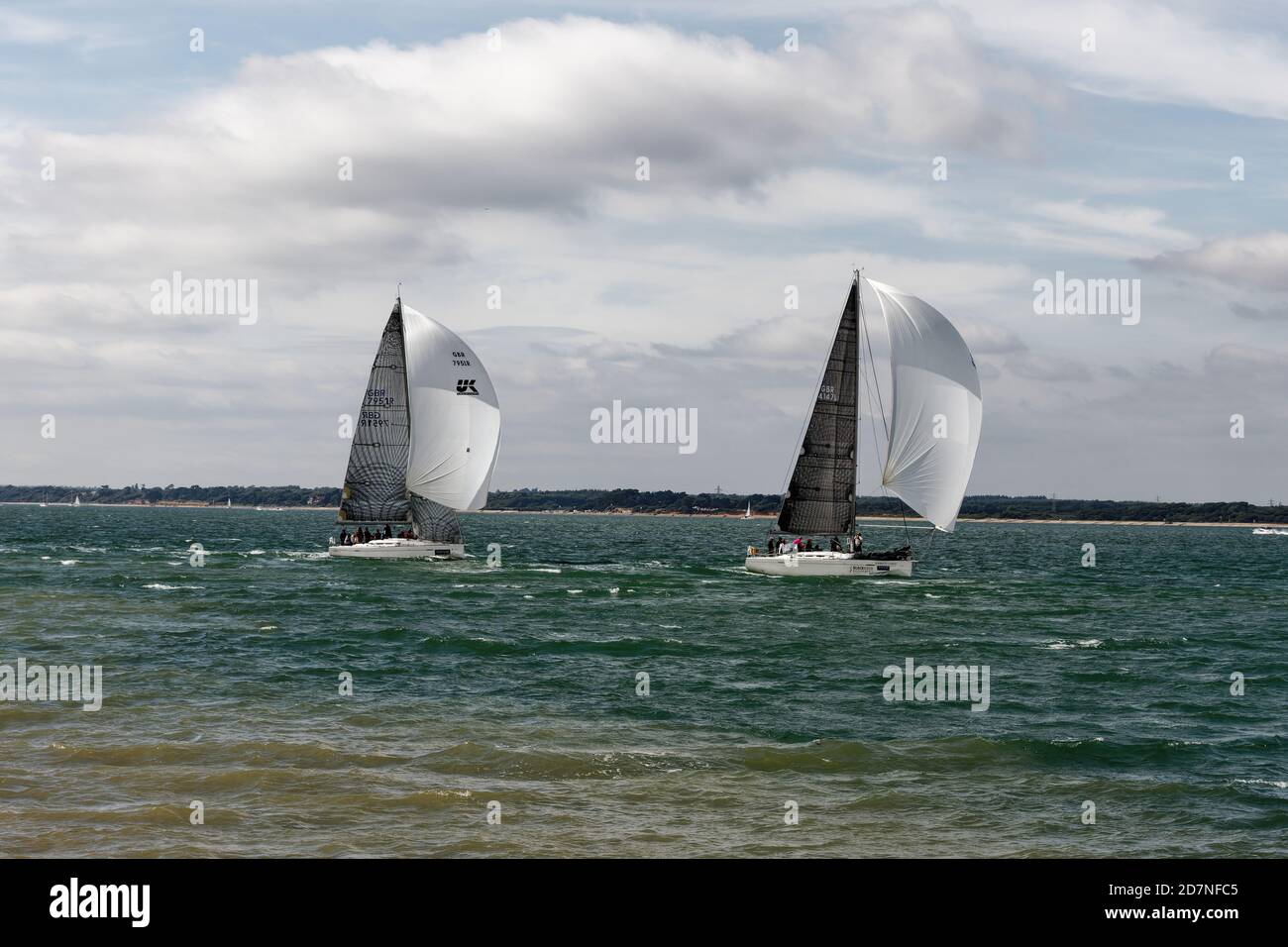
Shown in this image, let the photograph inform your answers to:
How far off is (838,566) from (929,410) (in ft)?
26.7

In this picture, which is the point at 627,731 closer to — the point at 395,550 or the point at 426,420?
the point at 426,420

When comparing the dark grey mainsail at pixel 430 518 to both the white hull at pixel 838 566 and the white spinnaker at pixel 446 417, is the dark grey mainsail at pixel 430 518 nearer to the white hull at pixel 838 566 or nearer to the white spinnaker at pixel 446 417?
the white spinnaker at pixel 446 417

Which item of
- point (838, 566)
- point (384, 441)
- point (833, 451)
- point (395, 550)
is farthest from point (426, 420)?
point (838, 566)

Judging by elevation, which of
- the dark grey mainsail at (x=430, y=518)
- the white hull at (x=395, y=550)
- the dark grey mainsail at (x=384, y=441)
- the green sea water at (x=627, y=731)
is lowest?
the green sea water at (x=627, y=731)

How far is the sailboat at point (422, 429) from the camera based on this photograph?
64.2m

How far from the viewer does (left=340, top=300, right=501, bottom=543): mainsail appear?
64188 millimetres

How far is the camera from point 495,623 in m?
39.3

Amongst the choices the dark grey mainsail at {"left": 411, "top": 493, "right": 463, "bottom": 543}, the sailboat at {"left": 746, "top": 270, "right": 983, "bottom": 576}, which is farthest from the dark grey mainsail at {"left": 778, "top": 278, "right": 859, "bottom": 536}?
the dark grey mainsail at {"left": 411, "top": 493, "right": 463, "bottom": 543}

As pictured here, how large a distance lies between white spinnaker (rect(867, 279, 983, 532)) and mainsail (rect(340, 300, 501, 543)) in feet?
72.5

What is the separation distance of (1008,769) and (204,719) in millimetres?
13734

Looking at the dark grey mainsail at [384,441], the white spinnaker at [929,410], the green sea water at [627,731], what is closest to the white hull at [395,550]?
the dark grey mainsail at [384,441]

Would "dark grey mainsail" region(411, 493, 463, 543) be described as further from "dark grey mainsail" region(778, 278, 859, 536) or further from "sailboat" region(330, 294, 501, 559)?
"dark grey mainsail" region(778, 278, 859, 536)

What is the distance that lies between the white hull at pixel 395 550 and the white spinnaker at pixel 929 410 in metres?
24.7
